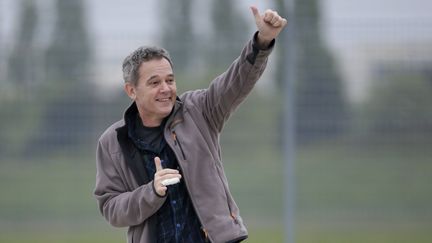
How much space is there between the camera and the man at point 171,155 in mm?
3631

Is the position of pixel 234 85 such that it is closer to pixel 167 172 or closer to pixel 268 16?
pixel 268 16

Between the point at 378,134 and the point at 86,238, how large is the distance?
2670 millimetres

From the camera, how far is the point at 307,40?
24.6ft

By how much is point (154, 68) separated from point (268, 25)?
1.77ft

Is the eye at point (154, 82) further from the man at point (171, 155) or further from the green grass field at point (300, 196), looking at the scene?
the green grass field at point (300, 196)

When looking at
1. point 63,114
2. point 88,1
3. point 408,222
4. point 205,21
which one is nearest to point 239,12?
point 205,21

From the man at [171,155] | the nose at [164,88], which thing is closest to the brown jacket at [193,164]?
the man at [171,155]

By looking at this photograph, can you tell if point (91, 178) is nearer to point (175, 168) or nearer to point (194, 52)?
point (194, 52)

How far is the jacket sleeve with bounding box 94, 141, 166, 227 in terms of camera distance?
11.7ft

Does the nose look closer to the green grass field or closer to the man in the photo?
the man

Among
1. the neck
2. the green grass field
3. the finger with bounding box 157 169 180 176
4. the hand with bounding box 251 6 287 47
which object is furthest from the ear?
the green grass field

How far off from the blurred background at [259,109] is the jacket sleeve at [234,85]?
3.71 metres

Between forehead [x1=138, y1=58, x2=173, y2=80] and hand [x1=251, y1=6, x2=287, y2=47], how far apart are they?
0.43m

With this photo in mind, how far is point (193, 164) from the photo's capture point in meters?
3.68
